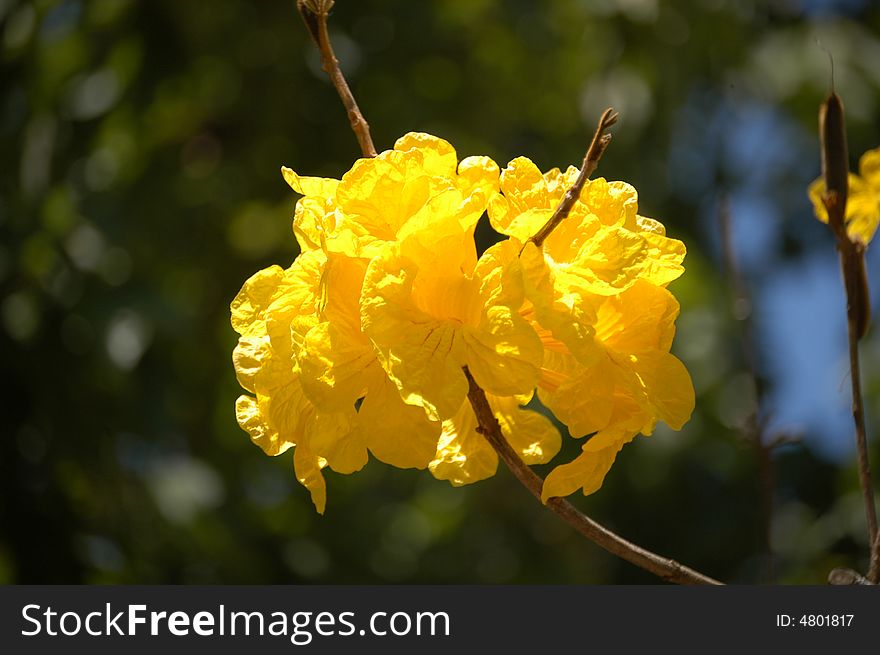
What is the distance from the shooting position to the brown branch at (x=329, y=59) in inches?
30.4

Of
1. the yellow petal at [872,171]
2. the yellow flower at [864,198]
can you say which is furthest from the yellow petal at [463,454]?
the yellow petal at [872,171]

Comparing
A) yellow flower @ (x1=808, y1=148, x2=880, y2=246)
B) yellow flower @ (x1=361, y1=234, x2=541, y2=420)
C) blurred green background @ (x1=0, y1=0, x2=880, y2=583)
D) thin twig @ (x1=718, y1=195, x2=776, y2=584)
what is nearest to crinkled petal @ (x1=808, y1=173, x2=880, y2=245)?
yellow flower @ (x1=808, y1=148, x2=880, y2=246)

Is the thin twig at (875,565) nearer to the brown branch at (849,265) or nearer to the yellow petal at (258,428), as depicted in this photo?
the brown branch at (849,265)

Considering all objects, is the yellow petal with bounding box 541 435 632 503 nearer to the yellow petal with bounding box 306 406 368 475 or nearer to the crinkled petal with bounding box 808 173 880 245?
the yellow petal with bounding box 306 406 368 475

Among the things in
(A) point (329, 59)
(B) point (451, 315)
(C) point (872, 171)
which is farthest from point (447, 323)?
(C) point (872, 171)

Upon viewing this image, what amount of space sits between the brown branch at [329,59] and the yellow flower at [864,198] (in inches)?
18.1

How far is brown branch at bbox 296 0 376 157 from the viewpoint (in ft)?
2.54

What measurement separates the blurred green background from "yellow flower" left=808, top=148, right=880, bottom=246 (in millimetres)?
1228

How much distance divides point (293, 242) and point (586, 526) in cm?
295

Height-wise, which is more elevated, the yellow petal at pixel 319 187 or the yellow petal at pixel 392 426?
the yellow petal at pixel 319 187

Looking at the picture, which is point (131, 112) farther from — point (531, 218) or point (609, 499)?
point (531, 218)

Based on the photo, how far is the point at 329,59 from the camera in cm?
80

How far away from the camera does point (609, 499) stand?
135 inches

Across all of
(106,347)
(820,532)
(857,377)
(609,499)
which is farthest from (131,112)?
(857,377)
